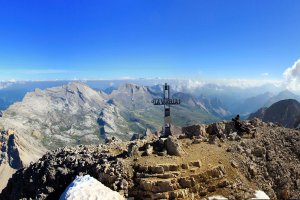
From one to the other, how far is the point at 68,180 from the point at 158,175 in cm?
1174

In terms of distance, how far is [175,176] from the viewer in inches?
1491

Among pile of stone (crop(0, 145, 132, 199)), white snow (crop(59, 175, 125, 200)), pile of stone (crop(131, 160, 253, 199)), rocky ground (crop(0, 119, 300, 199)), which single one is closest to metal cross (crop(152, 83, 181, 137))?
rocky ground (crop(0, 119, 300, 199))

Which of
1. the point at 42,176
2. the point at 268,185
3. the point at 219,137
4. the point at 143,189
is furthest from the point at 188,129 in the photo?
the point at 42,176

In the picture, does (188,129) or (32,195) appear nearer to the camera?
(32,195)

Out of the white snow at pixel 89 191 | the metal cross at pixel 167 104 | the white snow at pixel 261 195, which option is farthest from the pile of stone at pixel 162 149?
the white snow at pixel 261 195

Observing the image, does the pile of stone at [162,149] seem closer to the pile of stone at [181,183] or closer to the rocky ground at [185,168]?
the rocky ground at [185,168]

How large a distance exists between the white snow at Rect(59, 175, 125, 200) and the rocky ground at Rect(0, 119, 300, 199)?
5.70ft

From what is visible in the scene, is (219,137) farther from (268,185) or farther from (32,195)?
(32,195)

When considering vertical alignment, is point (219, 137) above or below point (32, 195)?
above

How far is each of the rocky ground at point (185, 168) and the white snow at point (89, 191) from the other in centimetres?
174

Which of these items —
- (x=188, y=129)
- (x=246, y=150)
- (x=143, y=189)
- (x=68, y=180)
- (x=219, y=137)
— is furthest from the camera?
(x=188, y=129)

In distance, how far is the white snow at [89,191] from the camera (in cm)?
3425

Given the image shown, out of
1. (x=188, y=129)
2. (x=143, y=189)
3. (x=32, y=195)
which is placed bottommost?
(x=32, y=195)

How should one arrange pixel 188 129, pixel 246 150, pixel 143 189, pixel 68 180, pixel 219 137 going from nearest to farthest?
pixel 143 189 → pixel 68 180 → pixel 246 150 → pixel 219 137 → pixel 188 129
